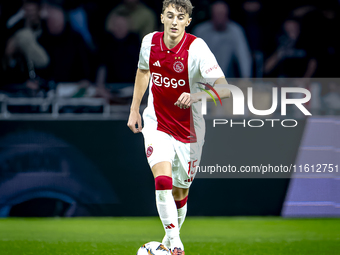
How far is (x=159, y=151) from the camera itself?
397 centimetres

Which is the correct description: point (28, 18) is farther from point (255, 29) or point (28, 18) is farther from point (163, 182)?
point (163, 182)

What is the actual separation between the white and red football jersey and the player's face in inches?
4.9

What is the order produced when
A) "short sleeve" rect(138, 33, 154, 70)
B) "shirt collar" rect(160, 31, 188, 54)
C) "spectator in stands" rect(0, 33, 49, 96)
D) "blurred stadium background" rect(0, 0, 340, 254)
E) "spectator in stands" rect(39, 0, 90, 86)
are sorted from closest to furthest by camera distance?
1. "shirt collar" rect(160, 31, 188, 54)
2. "short sleeve" rect(138, 33, 154, 70)
3. "blurred stadium background" rect(0, 0, 340, 254)
4. "spectator in stands" rect(0, 33, 49, 96)
5. "spectator in stands" rect(39, 0, 90, 86)

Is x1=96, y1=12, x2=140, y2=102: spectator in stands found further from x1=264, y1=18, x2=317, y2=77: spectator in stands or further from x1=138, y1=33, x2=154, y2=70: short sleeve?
x1=138, y1=33, x2=154, y2=70: short sleeve

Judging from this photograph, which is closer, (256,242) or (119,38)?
(256,242)

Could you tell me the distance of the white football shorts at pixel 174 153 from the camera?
13.1 ft

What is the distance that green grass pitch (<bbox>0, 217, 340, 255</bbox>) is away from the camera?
15.5 feet

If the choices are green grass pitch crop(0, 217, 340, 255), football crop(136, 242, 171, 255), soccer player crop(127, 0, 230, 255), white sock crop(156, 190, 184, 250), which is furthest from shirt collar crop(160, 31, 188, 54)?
green grass pitch crop(0, 217, 340, 255)

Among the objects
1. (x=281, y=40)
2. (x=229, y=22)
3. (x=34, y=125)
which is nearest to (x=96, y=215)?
(x=34, y=125)

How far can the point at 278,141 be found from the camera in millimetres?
6539

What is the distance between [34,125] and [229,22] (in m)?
3.13

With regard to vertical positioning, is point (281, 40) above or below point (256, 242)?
above

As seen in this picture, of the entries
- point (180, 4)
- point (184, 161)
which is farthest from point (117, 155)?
point (180, 4)

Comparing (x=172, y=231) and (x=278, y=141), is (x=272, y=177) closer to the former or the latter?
(x=278, y=141)
